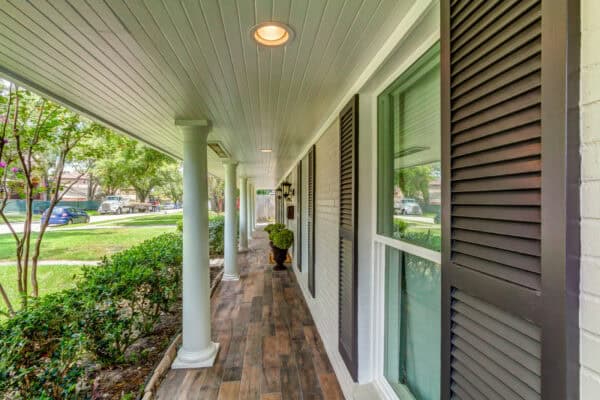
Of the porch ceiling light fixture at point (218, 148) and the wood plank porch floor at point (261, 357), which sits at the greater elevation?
the porch ceiling light fixture at point (218, 148)

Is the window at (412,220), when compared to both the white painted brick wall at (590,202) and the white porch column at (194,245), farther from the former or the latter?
the white porch column at (194,245)

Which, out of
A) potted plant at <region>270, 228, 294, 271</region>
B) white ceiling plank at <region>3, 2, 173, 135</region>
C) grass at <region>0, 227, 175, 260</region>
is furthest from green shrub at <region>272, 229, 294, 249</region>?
white ceiling plank at <region>3, 2, 173, 135</region>

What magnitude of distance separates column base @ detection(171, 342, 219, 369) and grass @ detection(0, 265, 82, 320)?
6.52 ft

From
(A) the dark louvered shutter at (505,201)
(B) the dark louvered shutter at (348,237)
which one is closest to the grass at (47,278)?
(B) the dark louvered shutter at (348,237)

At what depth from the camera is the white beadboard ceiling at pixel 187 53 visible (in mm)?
1248

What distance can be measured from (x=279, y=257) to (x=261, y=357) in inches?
155

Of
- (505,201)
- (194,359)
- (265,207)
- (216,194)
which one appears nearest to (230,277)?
(194,359)

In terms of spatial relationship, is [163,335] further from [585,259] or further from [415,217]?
[585,259]

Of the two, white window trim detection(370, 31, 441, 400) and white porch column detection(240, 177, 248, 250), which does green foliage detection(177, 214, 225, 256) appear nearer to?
white porch column detection(240, 177, 248, 250)

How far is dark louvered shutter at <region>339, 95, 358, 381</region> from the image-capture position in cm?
214

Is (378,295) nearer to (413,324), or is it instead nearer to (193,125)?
(413,324)

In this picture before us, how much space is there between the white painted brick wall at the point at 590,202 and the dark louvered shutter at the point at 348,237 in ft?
5.04

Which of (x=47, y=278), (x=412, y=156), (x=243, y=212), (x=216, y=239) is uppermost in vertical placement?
(x=412, y=156)

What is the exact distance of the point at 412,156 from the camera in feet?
5.19
